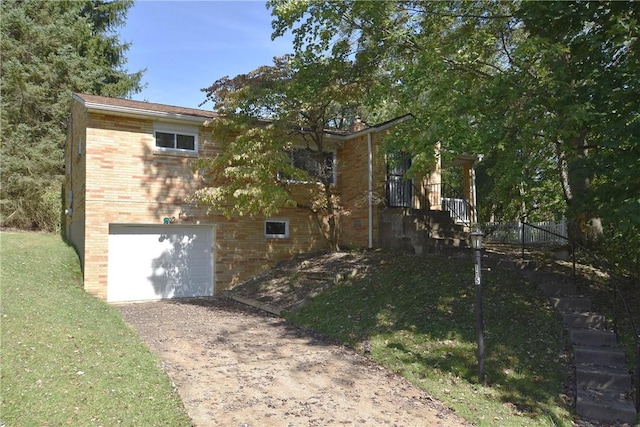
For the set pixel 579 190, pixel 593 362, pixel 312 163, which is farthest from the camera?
pixel 312 163

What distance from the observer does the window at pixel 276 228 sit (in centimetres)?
1455

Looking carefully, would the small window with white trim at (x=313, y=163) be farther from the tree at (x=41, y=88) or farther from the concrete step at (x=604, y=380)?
the tree at (x=41, y=88)

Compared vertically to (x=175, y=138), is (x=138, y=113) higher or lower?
higher

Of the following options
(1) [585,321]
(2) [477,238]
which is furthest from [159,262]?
(1) [585,321]

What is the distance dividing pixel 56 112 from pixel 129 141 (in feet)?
42.0

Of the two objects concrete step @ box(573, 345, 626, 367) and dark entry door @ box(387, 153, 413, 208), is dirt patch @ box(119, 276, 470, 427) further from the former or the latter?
dark entry door @ box(387, 153, 413, 208)

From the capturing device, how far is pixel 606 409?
5.57 metres

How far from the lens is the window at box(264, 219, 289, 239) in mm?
14547

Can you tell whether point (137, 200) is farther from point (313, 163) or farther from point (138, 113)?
point (313, 163)

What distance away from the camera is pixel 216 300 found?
12.7 metres

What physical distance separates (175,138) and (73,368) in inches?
333

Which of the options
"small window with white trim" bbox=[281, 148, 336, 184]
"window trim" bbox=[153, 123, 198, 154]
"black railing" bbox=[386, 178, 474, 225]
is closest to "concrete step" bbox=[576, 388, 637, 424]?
"black railing" bbox=[386, 178, 474, 225]

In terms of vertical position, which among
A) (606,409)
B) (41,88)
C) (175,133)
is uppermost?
(41,88)

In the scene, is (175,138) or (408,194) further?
(408,194)
